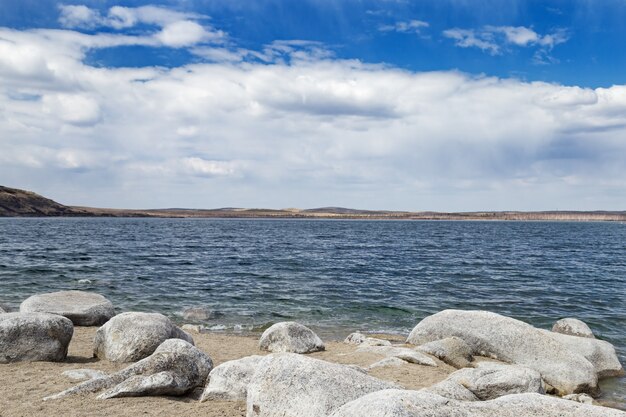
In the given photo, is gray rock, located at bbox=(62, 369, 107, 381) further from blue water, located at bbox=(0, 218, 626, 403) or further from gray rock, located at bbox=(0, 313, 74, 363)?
blue water, located at bbox=(0, 218, 626, 403)

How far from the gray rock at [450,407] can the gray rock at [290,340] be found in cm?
939

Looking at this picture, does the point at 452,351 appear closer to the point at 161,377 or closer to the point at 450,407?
the point at 161,377

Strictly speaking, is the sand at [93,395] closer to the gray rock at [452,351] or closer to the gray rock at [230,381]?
the gray rock at [230,381]

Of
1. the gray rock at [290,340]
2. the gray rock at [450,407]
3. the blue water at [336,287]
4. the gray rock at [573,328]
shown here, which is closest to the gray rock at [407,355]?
the gray rock at [290,340]

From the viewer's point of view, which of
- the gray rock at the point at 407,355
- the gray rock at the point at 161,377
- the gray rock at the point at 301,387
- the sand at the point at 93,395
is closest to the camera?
the gray rock at the point at 301,387

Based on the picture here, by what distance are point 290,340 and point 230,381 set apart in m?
5.16

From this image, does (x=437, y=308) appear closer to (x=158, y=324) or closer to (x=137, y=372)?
(x=158, y=324)

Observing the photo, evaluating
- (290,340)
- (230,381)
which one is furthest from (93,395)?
(290,340)

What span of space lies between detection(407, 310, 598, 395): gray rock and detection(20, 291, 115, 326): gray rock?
10286mm

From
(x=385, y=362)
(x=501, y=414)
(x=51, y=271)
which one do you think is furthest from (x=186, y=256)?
(x=501, y=414)

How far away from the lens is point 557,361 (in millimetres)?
14227

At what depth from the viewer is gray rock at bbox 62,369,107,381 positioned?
413 inches

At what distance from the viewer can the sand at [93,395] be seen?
8625 millimetres

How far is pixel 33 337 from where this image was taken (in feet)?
39.0
